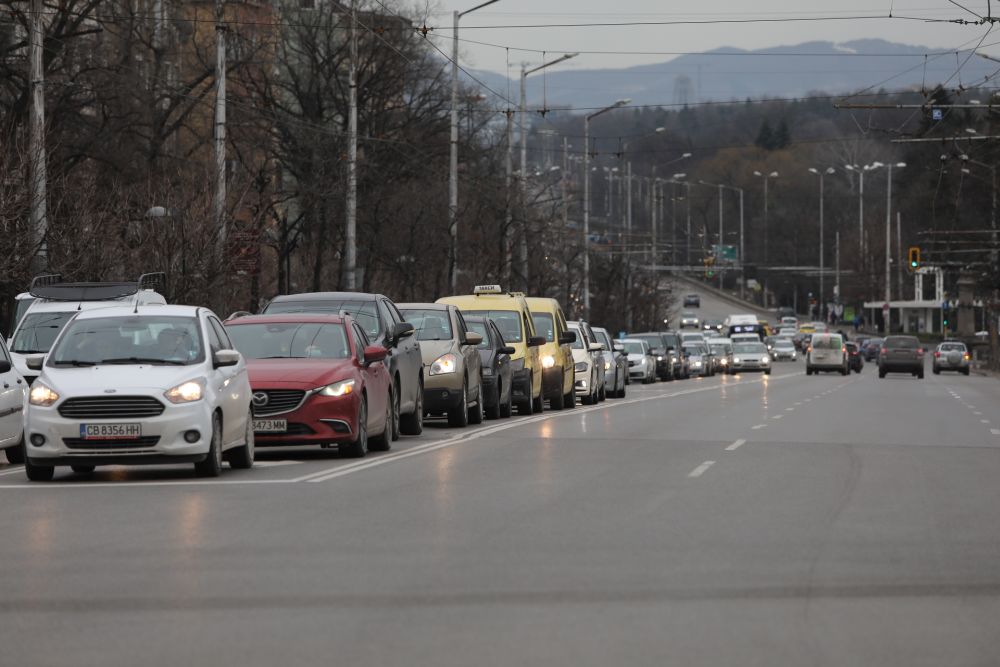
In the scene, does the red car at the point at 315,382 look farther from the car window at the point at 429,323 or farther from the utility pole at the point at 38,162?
the utility pole at the point at 38,162

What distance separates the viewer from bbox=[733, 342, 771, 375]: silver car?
87.8 m

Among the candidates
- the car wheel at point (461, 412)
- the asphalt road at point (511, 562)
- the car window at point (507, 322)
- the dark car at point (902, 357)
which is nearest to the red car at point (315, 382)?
the asphalt road at point (511, 562)

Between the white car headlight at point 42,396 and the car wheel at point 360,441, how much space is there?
403 cm

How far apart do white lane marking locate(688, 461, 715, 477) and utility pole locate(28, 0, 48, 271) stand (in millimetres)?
14035

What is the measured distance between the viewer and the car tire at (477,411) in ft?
95.7

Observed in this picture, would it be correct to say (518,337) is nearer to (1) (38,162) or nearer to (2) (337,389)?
(1) (38,162)

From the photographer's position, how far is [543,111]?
6066 centimetres

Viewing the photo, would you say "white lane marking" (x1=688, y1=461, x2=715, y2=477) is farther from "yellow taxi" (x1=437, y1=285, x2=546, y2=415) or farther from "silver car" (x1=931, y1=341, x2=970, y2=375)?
"silver car" (x1=931, y1=341, x2=970, y2=375)

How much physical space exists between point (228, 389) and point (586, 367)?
22635 mm

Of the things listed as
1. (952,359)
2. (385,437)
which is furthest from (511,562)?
(952,359)

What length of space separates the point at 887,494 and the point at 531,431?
10660mm

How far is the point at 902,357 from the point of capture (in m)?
75.8

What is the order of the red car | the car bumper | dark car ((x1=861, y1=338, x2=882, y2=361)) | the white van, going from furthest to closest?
dark car ((x1=861, y1=338, x2=882, y2=361)) → the white van → the red car → the car bumper

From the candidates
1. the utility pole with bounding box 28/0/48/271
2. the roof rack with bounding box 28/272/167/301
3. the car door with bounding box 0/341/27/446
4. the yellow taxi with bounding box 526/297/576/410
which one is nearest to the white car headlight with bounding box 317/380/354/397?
the car door with bounding box 0/341/27/446
